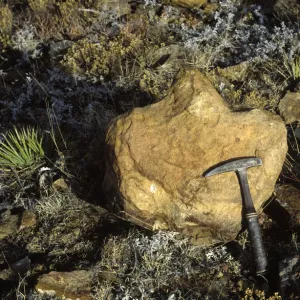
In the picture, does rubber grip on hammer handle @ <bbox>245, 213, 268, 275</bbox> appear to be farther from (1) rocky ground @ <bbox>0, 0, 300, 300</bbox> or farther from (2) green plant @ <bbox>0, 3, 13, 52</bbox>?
(2) green plant @ <bbox>0, 3, 13, 52</bbox>

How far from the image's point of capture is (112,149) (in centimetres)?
430

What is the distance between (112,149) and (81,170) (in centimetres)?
87

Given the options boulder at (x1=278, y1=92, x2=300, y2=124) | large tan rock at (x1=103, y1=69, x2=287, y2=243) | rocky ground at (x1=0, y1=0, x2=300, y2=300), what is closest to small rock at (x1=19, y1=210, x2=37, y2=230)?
rocky ground at (x1=0, y1=0, x2=300, y2=300)

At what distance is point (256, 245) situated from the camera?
3.99m

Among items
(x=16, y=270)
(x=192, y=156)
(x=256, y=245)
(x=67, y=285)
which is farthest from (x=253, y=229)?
(x=16, y=270)

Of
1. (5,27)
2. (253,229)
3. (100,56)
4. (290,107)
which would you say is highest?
(5,27)

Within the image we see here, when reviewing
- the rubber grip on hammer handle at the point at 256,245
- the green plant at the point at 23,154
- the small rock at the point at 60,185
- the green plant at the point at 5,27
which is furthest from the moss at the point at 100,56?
Answer: the rubber grip on hammer handle at the point at 256,245

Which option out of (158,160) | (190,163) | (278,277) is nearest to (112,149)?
(158,160)

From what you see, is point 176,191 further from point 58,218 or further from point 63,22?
point 63,22

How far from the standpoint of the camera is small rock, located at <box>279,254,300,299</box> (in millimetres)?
3633

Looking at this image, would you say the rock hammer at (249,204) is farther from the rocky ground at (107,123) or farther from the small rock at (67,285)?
the small rock at (67,285)

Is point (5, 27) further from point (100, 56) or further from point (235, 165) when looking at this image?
point (235, 165)

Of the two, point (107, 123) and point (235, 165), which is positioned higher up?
point (235, 165)

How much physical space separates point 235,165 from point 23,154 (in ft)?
7.73
